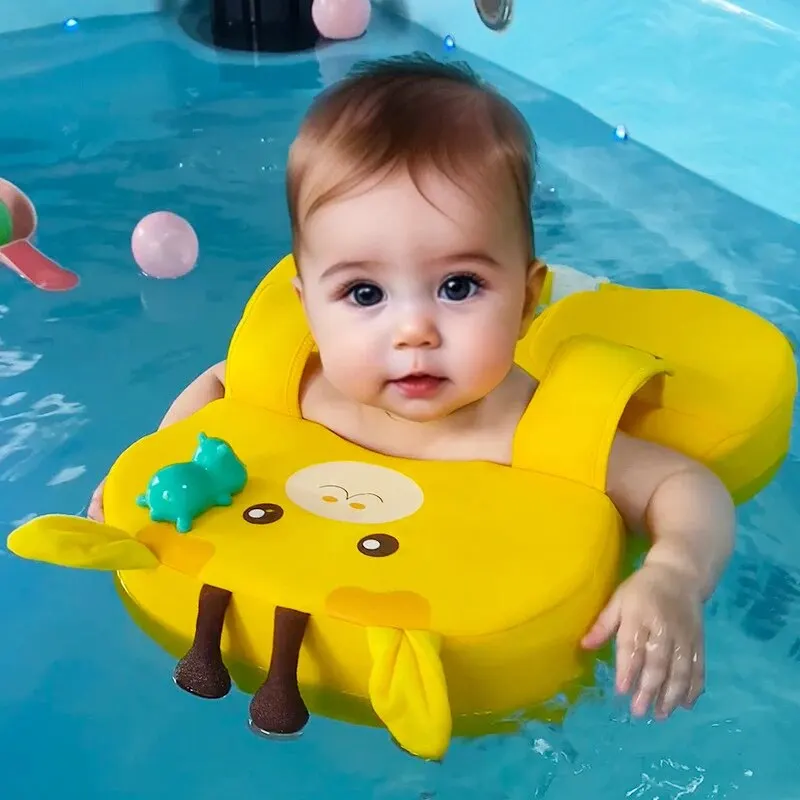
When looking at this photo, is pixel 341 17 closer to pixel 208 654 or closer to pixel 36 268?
pixel 36 268

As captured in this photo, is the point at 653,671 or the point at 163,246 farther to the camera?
the point at 163,246

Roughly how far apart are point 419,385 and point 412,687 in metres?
0.24

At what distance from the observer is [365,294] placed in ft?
2.95

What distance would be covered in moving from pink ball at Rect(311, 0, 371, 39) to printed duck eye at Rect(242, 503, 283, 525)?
1.98 metres

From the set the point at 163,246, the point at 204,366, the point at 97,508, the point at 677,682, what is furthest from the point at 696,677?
the point at 163,246

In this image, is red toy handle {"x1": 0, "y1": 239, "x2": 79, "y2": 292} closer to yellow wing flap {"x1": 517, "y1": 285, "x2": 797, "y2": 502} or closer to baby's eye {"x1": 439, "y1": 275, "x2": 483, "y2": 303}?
yellow wing flap {"x1": 517, "y1": 285, "x2": 797, "y2": 502}

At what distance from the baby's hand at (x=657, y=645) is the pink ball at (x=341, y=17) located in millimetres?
A: 2095

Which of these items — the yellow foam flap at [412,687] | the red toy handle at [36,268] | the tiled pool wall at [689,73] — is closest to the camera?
the yellow foam flap at [412,687]

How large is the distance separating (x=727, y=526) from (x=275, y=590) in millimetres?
369

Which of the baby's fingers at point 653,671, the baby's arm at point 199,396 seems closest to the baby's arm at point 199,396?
the baby's arm at point 199,396

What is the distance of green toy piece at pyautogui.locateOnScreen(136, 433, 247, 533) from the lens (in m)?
0.91

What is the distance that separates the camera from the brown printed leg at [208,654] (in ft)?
2.84

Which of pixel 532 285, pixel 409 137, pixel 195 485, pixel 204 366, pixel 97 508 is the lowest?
pixel 204 366

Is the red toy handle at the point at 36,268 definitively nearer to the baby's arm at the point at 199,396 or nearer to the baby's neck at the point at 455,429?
the baby's arm at the point at 199,396
